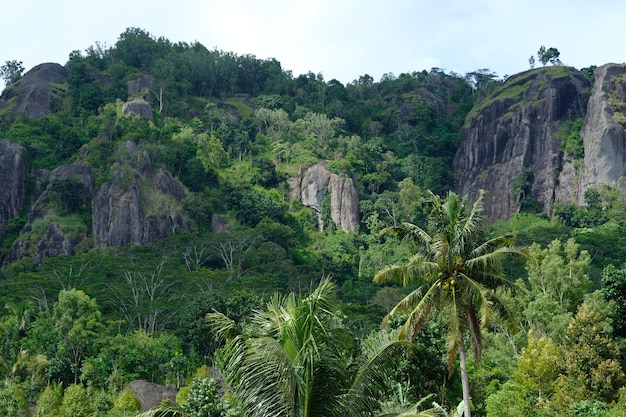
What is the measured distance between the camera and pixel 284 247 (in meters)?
86.4

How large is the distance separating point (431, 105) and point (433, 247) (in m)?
116

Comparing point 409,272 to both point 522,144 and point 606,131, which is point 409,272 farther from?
point 522,144

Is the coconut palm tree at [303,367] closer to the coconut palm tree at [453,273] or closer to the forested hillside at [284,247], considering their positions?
the forested hillside at [284,247]

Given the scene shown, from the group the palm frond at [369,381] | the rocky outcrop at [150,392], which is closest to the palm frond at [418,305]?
the palm frond at [369,381]

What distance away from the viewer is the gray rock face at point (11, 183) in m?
93.3

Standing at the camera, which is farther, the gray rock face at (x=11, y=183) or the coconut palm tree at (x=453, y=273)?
the gray rock face at (x=11, y=183)

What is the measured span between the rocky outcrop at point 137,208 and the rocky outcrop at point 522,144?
43.0 m

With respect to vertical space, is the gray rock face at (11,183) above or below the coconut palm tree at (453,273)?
above

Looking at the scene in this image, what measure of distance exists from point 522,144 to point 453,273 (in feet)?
320

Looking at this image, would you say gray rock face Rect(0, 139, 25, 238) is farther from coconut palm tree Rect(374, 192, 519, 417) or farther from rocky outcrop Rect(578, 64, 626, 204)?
coconut palm tree Rect(374, 192, 519, 417)

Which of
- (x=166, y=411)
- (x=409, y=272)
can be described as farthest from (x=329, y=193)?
(x=166, y=411)

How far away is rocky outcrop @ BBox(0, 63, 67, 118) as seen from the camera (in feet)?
376

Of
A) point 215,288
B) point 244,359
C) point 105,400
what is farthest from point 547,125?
point 244,359

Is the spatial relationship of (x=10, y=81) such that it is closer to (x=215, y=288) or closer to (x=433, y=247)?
(x=215, y=288)
